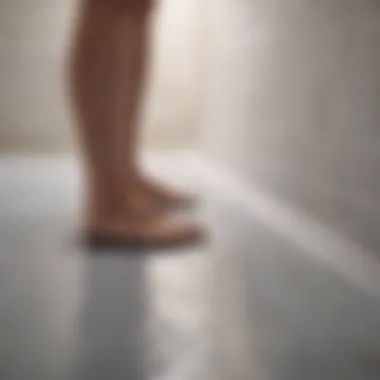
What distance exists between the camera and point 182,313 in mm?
746

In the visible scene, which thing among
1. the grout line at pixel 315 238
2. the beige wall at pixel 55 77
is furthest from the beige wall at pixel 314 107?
the beige wall at pixel 55 77

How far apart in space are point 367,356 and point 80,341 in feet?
0.82

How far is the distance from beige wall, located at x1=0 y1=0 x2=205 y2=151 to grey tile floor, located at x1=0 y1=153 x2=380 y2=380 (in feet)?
3.75

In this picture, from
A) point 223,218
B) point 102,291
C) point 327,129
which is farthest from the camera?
point 223,218

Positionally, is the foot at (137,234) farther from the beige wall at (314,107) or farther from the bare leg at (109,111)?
the beige wall at (314,107)

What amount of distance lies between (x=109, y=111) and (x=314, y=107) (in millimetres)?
306

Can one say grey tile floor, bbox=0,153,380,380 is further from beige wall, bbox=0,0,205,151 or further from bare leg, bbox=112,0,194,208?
beige wall, bbox=0,0,205,151

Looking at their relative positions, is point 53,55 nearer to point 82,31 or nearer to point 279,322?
point 82,31

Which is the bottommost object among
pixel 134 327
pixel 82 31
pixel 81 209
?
pixel 81 209

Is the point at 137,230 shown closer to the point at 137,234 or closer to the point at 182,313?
the point at 137,234

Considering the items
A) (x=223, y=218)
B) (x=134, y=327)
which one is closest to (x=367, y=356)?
(x=134, y=327)

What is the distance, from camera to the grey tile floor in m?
0.60

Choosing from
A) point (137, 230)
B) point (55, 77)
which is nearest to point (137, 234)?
point (137, 230)

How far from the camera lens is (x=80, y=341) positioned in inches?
25.7
